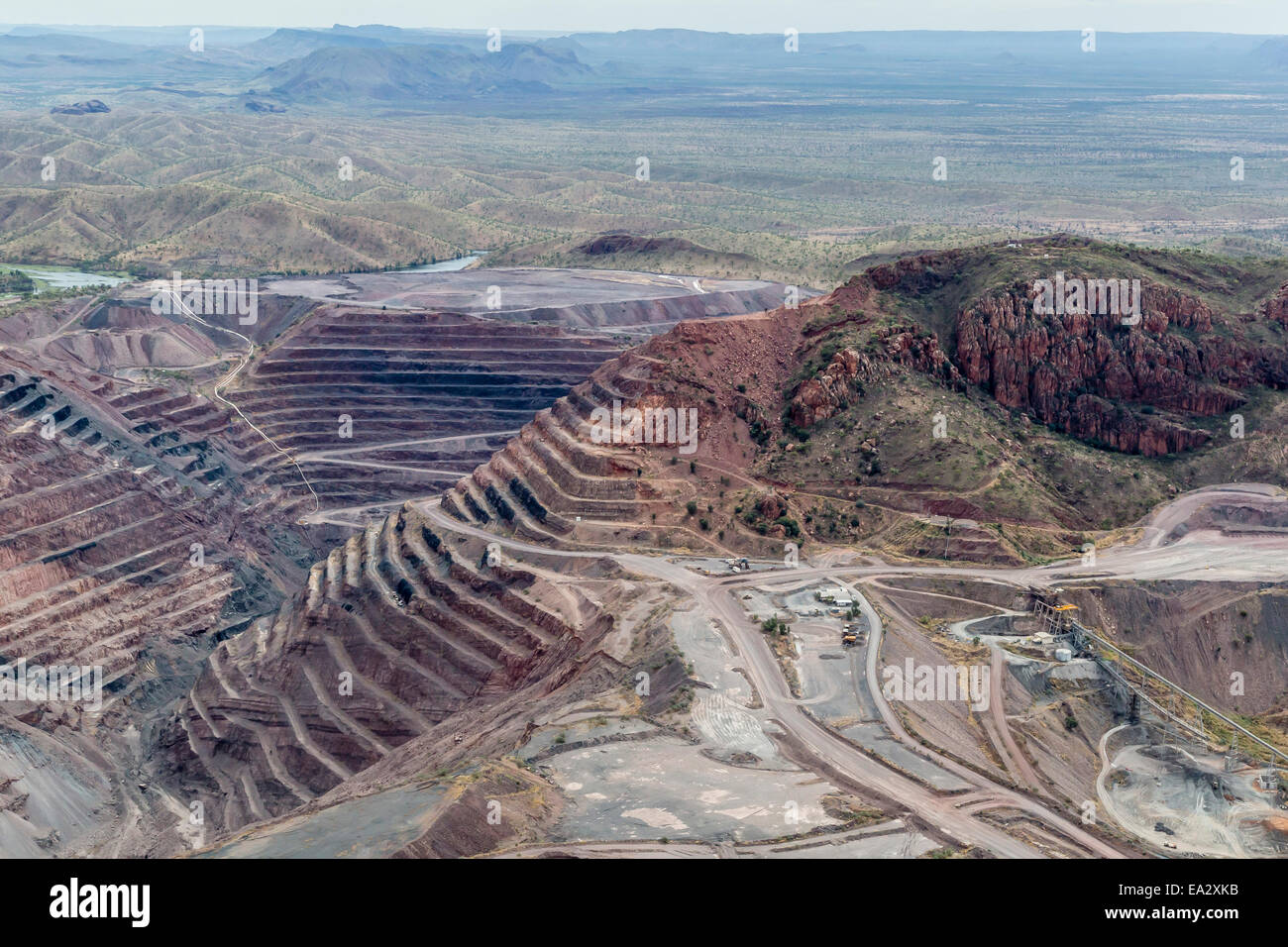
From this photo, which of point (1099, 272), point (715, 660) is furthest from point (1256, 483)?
point (715, 660)

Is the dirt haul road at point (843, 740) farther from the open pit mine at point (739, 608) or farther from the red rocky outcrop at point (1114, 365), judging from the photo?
the red rocky outcrop at point (1114, 365)

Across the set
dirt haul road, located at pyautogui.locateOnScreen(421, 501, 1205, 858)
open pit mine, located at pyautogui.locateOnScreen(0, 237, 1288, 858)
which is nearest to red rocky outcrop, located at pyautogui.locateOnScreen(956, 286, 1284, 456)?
open pit mine, located at pyautogui.locateOnScreen(0, 237, 1288, 858)

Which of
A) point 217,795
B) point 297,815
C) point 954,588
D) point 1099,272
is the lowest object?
point 217,795

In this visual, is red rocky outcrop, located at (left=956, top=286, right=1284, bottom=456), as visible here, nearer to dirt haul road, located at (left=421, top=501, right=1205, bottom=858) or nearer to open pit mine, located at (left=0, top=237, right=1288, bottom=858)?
open pit mine, located at (left=0, top=237, right=1288, bottom=858)

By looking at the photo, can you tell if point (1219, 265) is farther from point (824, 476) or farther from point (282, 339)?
point (282, 339)

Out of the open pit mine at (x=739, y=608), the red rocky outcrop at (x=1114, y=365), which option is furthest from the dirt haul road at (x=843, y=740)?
the red rocky outcrop at (x=1114, y=365)

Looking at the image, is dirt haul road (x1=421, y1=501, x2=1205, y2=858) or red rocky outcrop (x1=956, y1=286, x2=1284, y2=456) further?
red rocky outcrop (x1=956, y1=286, x2=1284, y2=456)

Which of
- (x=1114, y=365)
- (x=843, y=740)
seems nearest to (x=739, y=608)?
(x=843, y=740)

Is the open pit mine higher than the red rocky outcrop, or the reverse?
the red rocky outcrop
